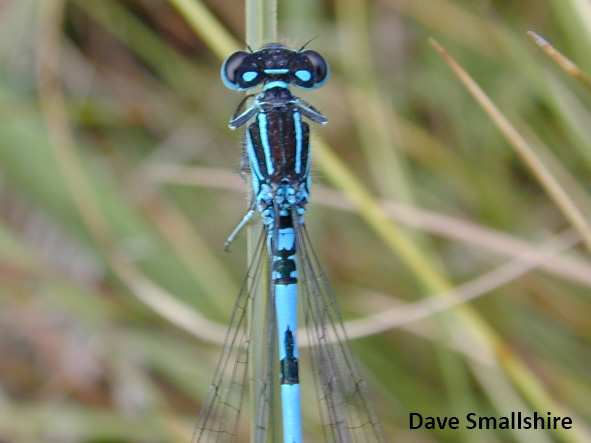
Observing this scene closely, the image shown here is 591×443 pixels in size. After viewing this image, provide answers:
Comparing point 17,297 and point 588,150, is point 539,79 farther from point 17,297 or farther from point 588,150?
point 17,297

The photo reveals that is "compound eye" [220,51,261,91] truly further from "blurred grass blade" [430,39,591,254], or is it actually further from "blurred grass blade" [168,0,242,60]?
"blurred grass blade" [430,39,591,254]

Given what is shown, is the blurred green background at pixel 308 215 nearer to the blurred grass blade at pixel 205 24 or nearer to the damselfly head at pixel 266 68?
the blurred grass blade at pixel 205 24

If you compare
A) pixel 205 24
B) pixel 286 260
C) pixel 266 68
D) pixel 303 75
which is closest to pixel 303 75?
pixel 303 75

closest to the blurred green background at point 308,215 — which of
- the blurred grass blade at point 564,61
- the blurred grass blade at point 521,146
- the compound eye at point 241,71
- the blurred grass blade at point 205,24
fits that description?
the blurred grass blade at point 205,24

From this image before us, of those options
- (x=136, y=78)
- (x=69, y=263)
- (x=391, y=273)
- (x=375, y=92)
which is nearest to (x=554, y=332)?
(x=391, y=273)

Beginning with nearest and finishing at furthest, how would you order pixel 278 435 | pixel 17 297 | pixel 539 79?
pixel 278 435
pixel 539 79
pixel 17 297

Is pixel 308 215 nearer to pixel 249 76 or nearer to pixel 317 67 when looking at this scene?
pixel 317 67

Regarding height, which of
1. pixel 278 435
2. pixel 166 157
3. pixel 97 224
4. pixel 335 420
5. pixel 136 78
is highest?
pixel 136 78
